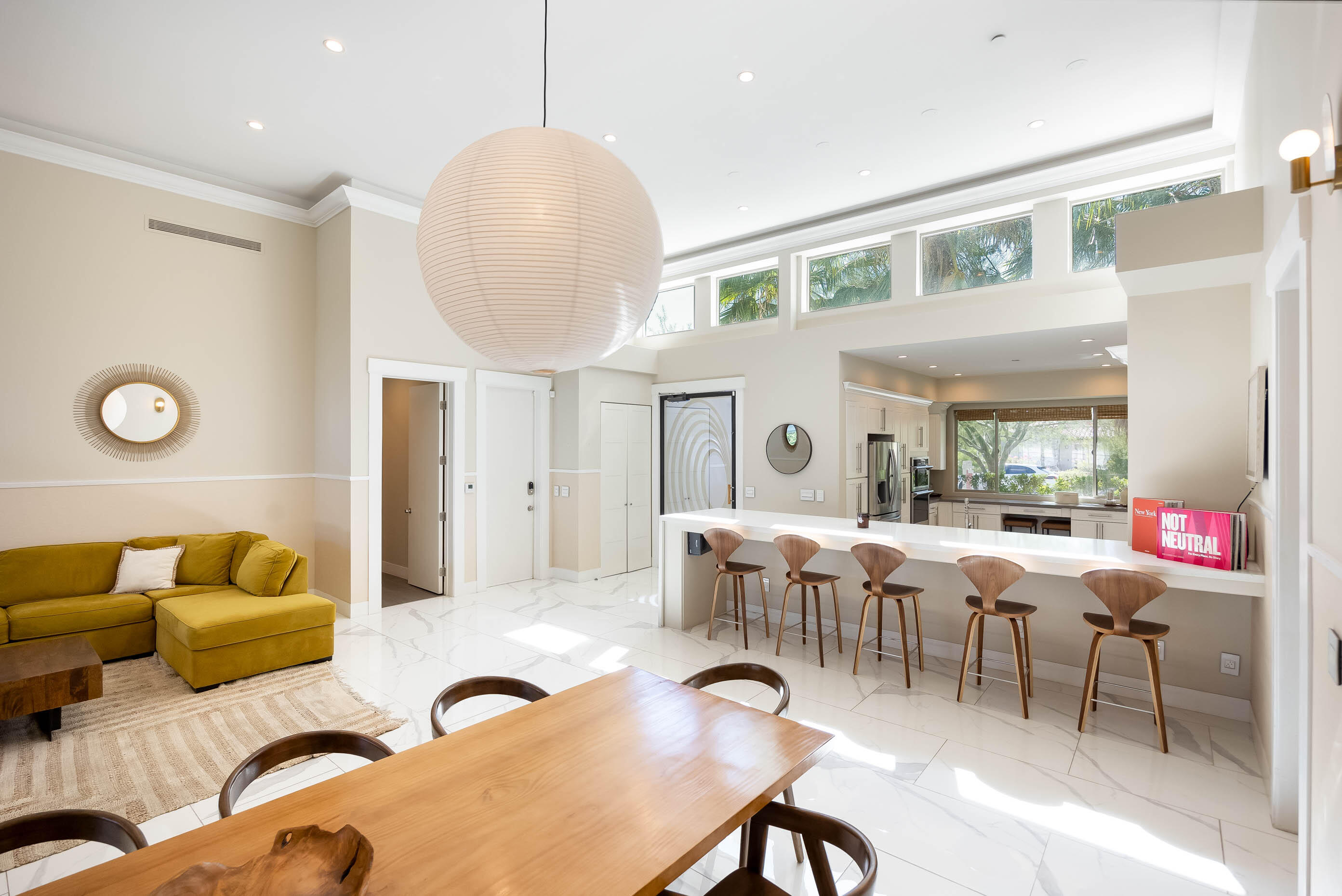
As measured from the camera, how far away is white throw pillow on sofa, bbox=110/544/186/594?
4336mm

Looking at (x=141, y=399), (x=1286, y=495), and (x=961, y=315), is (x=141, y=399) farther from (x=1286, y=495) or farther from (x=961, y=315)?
(x=1286, y=495)

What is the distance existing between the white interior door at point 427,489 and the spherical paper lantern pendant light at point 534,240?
462 cm

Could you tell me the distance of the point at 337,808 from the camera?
55.6 inches

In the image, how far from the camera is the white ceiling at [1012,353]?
186 inches

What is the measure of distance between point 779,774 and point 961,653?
3.13 metres

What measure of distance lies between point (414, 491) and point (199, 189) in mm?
3133

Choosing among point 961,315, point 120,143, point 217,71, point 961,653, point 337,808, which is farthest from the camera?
point 961,315

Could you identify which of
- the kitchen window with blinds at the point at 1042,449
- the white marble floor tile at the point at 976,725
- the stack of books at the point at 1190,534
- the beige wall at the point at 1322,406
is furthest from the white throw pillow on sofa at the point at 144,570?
the kitchen window with blinds at the point at 1042,449

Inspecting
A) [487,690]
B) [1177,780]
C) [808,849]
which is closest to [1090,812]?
[1177,780]

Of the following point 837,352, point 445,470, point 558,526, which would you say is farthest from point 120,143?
point 837,352

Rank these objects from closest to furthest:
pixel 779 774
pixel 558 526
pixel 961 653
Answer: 1. pixel 779 774
2. pixel 961 653
3. pixel 558 526

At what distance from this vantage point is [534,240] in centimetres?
144

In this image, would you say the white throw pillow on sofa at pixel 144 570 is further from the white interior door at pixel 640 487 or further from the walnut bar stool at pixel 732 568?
the white interior door at pixel 640 487

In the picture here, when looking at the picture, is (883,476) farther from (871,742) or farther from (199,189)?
(199,189)
